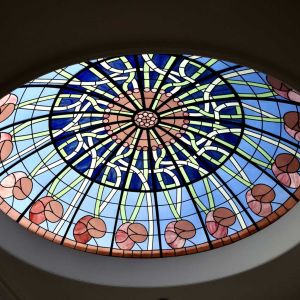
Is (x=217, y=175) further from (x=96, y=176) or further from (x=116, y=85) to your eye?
(x=116, y=85)

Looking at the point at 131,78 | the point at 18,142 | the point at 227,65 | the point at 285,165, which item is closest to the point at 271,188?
the point at 285,165

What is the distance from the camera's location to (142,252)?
10.9 metres

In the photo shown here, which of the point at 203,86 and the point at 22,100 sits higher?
the point at 203,86

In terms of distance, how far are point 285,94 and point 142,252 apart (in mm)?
4246

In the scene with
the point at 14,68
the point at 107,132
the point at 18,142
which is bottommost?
the point at 14,68

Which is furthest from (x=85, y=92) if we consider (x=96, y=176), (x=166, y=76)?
(x=96, y=176)

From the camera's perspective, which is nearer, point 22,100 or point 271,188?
point 22,100

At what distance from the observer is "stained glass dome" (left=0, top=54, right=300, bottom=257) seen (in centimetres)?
937

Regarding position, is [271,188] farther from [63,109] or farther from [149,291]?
[63,109]
